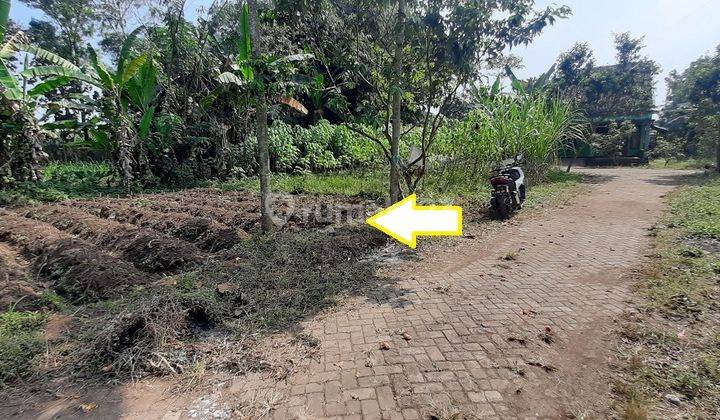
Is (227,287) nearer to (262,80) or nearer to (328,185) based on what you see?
(262,80)

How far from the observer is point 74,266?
4.54 metres

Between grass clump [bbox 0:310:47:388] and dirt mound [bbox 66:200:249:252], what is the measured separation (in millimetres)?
2330

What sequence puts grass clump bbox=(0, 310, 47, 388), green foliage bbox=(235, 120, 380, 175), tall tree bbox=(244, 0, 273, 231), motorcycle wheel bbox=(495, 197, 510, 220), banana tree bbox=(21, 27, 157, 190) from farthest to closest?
green foliage bbox=(235, 120, 380, 175) < banana tree bbox=(21, 27, 157, 190) < motorcycle wheel bbox=(495, 197, 510, 220) < tall tree bbox=(244, 0, 273, 231) < grass clump bbox=(0, 310, 47, 388)

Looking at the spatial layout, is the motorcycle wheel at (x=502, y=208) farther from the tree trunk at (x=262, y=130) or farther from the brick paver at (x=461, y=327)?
the tree trunk at (x=262, y=130)

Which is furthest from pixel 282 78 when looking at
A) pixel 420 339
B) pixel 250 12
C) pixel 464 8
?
pixel 420 339

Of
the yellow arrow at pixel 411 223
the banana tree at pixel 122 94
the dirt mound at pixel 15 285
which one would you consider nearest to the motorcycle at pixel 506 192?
the yellow arrow at pixel 411 223

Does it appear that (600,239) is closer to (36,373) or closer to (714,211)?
(714,211)

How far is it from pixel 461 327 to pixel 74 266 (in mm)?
4574

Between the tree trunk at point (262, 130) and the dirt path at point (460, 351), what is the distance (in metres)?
2.40

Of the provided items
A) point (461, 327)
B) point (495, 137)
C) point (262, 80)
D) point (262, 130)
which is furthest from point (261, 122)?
point (495, 137)

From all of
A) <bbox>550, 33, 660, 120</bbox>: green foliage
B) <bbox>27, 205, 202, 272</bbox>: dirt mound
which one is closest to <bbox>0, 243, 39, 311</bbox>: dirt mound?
<bbox>27, 205, 202, 272</bbox>: dirt mound

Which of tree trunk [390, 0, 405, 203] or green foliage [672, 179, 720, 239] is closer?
tree trunk [390, 0, 405, 203]

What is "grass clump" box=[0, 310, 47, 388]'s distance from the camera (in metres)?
2.68

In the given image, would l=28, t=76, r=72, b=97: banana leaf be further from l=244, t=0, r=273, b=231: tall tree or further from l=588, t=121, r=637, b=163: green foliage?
l=588, t=121, r=637, b=163: green foliage
